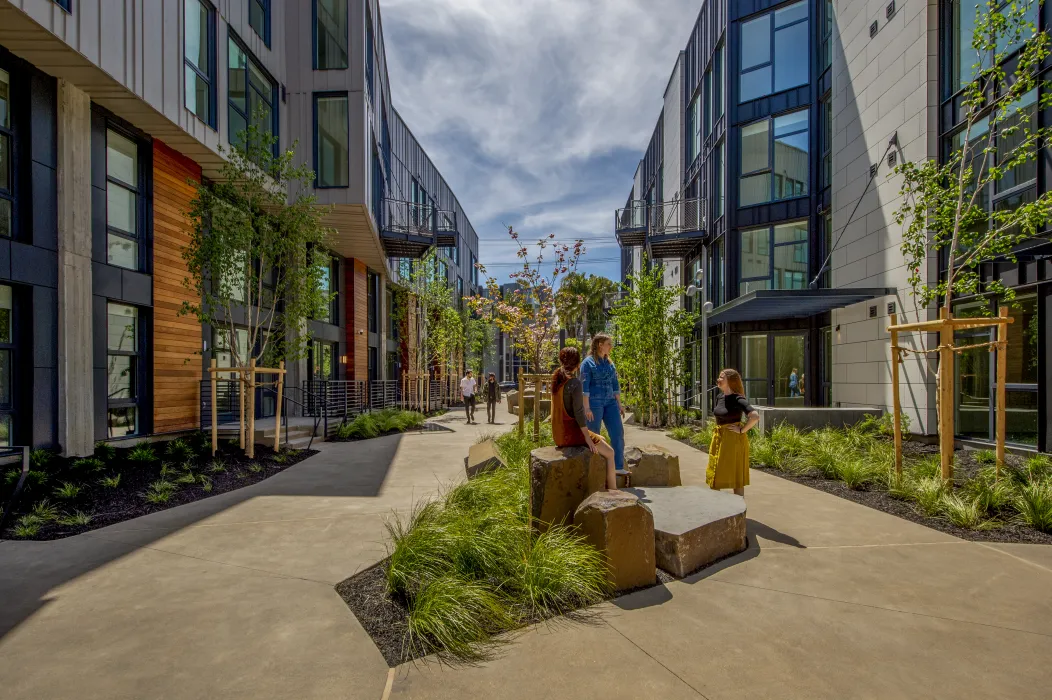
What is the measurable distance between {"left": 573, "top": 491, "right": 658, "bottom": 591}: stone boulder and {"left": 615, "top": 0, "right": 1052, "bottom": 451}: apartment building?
25.0 ft

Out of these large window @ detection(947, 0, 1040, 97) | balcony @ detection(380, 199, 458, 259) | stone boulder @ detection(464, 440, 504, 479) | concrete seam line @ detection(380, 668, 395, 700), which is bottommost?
concrete seam line @ detection(380, 668, 395, 700)

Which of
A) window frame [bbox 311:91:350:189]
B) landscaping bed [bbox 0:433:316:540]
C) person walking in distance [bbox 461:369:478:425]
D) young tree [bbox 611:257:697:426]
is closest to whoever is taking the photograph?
landscaping bed [bbox 0:433:316:540]

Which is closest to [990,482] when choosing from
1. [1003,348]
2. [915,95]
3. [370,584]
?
[1003,348]

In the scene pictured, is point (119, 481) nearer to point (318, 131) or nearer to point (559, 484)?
point (559, 484)

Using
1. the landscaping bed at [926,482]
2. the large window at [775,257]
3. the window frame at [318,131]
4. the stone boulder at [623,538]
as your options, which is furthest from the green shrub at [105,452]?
the large window at [775,257]

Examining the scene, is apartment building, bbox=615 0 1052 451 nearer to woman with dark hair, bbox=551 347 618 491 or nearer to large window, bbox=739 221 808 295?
large window, bbox=739 221 808 295

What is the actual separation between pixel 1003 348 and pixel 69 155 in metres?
13.2

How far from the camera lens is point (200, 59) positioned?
11.0m

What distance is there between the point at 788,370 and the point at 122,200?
1688cm

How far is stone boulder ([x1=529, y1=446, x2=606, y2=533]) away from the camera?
4.23 m

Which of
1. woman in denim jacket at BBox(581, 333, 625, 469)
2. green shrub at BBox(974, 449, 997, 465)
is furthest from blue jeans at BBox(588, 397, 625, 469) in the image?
green shrub at BBox(974, 449, 997, 465)

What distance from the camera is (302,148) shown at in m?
15.0

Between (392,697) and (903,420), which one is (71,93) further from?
(903,420)

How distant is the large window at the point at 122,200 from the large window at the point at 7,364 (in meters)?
1.92
